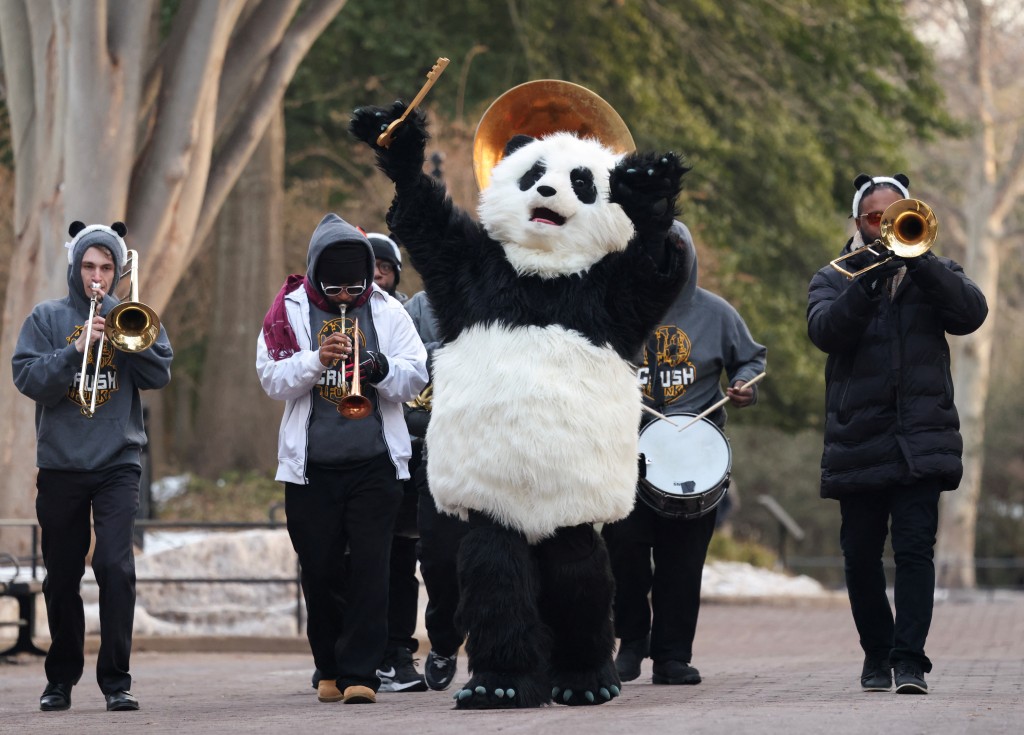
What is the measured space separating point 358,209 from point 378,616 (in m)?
15.0

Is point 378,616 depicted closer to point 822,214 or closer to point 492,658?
point 492,658

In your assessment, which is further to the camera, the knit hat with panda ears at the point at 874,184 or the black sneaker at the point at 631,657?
the black sneaker at the point at 631,657

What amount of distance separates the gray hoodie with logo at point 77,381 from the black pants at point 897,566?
3082 millimetres

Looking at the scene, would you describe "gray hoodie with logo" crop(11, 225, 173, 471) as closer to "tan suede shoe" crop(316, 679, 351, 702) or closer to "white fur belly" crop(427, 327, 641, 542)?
"tan suede shoe" crop(316, 679, 351, 702)

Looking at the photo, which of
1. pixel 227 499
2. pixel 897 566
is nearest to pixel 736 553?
pixel 227 499

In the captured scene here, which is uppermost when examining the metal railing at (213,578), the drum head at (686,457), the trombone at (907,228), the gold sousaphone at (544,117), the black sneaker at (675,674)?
the gold sousaphone at (544,117)

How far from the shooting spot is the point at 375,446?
765cm

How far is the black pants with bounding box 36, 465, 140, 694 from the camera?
25.6 feet

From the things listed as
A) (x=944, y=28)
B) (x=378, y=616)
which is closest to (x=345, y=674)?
(x=378, y=616)

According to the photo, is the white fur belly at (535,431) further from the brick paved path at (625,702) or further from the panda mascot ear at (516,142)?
the panda mascot ear at (516,142)

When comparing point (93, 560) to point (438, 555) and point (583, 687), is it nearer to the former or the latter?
point (438, 555)

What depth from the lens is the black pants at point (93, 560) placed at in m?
7.79

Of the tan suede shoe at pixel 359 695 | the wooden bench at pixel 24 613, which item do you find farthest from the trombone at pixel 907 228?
the wooden bench at pixel 24 613

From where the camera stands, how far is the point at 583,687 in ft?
23.5
